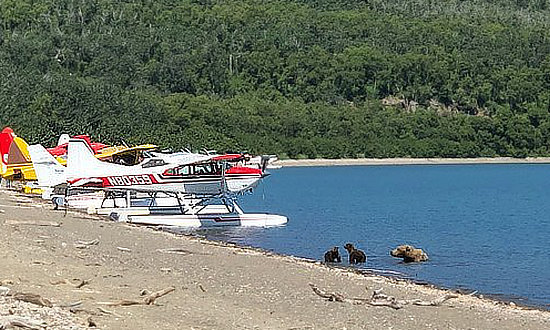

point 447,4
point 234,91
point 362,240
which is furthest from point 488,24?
point 362,240

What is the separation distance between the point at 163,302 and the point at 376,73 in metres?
117

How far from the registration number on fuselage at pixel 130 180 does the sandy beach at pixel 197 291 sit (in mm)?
8003

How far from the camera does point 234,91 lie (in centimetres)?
12450

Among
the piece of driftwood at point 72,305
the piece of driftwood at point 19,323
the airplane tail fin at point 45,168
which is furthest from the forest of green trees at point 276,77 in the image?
the piece of driftwood at point 19,323

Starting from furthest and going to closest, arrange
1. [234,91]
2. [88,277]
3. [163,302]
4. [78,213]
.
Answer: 1. [234,91]
2. [78,213]
3. [88,277]
4. [163,302]

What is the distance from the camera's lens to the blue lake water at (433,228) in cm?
2217

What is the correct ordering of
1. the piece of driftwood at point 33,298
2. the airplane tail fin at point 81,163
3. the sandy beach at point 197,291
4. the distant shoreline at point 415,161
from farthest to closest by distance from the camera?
the distant shoreline at point 415,161 < the airplane tail fin at point 81,163 < the sandy beach at point 197,291 < the piece of driftwood at point 33,298

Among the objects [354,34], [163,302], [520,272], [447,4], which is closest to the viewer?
[163,302]

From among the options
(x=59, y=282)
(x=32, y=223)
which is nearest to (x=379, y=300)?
(x=59, y=282)

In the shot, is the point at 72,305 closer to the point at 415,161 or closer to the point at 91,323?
the point at 91,323

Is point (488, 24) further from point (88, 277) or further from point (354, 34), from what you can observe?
point (88, 277)

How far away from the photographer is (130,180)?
29.4 metres

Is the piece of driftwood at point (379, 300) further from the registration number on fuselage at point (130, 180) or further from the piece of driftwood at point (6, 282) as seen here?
the registration number on fuselage at point (130, 180)

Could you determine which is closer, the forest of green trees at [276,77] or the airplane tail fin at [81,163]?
the airplane tail fin at [81,163]
